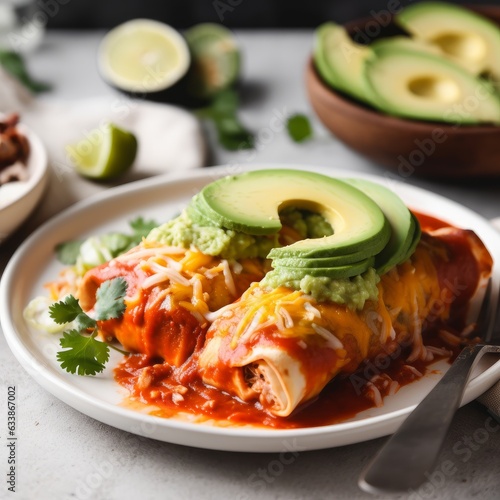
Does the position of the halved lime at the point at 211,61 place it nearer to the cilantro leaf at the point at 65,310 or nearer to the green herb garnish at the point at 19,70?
the green herb garnish at the point at 19,70

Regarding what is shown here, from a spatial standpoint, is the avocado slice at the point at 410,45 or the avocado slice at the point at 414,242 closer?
the avocado slice at the point at 414,242

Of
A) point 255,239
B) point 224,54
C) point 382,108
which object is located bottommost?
point 224,54

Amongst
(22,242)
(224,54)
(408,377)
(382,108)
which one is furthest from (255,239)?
(224,54)

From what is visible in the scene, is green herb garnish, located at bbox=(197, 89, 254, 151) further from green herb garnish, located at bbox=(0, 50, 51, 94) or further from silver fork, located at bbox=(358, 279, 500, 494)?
silver fork, located at bbox=(358, 279, 500, 494)

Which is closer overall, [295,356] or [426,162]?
[295,356]

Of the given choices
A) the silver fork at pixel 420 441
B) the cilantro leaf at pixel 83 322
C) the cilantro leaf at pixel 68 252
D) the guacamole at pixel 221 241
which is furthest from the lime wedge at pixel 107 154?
the silver fork at pixel 420 441

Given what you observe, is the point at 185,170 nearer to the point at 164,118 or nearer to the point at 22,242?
the point at 164,118
